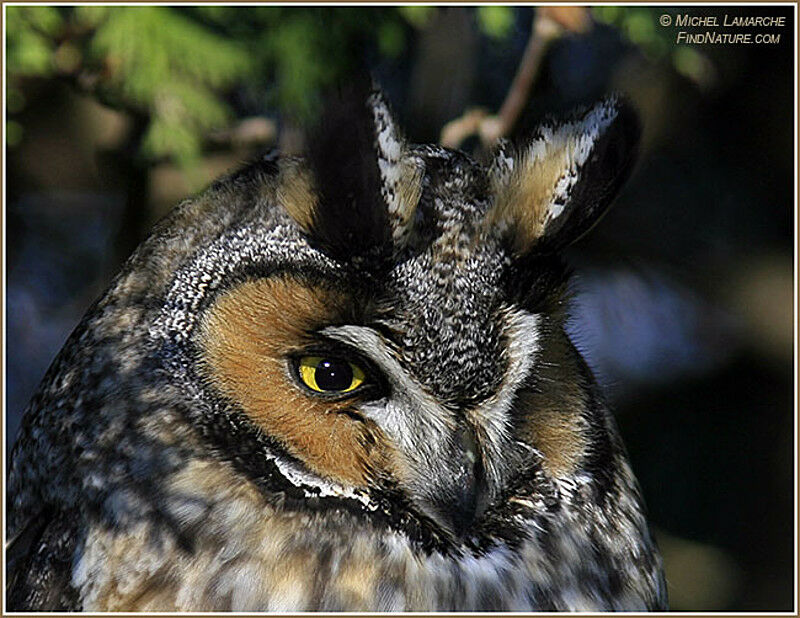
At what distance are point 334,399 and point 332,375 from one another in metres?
0.04

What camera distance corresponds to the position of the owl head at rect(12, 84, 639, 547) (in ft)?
5.09

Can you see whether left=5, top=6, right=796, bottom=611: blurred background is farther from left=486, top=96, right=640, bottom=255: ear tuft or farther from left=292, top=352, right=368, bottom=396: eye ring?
left=292, top=352, right=368, bottom=396: eye ring

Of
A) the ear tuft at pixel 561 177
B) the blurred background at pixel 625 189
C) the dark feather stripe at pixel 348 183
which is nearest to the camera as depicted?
the dark feather stripe at pixel 348 183

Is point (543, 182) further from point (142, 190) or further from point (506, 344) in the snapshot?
point (142, 190)

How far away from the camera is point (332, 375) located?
61.7 inches

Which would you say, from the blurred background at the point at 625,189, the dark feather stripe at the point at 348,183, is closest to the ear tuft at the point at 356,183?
the dark feather stripe at the point at 348,183

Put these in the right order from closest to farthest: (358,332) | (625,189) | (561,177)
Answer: (358,332), (561,177), (625,189)

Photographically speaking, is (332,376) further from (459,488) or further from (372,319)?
(459,488)

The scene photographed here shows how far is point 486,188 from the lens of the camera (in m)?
1.71

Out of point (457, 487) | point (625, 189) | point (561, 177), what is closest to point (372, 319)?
point (457, 487)

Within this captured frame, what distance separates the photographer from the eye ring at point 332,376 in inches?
61.7

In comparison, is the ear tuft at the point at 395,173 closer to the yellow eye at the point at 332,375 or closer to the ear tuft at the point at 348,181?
the ear tuft at the point at 348,181

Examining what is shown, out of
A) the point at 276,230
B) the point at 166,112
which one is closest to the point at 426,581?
the point at 276,230

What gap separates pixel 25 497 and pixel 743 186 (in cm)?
319
